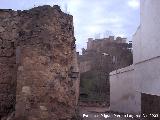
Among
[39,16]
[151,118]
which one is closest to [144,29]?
[151,118]

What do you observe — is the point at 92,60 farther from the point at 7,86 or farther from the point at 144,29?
the point at 7,86

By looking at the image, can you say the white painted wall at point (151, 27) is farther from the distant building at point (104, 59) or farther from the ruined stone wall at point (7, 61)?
the distant building at point (104, 59)

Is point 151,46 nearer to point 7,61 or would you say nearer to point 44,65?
point 44,65

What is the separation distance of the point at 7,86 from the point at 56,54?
6.10 feet

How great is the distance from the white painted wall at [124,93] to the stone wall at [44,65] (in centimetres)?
757

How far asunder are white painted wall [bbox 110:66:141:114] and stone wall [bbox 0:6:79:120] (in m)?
7.57

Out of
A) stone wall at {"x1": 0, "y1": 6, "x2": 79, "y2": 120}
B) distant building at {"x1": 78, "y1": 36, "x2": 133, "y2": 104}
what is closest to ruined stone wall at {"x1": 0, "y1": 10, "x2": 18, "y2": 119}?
stone wall at {"x1": 0, "y1": 6, "x2": 79, "y2": 120}

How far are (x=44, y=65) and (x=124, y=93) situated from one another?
12.1 metres

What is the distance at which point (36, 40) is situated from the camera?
319 inches

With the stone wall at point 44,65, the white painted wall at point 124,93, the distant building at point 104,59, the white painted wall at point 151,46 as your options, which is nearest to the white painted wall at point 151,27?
the white painted wall at point 151,46

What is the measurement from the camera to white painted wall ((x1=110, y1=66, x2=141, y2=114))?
16.6 m

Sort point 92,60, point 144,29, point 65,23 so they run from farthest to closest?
1. point 92,60
2. point 144,29
3. point 65,23

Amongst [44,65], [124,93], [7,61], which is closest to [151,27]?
[44,65]

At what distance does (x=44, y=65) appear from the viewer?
26.5 ft
